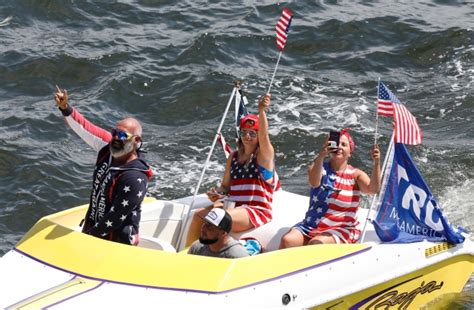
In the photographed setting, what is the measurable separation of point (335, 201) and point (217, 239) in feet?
4.18

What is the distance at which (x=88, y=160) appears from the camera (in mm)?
12320

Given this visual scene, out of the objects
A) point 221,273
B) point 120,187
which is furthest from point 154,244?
point 221,273

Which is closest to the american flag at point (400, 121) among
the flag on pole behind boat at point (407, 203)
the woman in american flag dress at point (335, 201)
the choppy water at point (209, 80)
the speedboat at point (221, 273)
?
the flag on pole behind boat at point (407, 203)

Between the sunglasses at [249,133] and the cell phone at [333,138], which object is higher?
the cell phone at [333,138]

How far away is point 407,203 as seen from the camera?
8430 mm

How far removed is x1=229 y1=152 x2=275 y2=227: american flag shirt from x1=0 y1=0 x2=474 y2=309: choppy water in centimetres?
267

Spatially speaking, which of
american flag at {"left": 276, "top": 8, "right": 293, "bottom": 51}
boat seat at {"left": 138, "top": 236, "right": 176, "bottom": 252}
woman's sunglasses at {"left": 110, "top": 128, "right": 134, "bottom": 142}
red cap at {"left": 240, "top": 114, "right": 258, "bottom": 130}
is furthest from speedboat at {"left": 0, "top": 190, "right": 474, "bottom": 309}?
american flag at {"left": 276, "top": 8, "right": 293, "bottom": 51}

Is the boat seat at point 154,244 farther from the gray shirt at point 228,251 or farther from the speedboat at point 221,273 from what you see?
the gray shirt at point 228,251

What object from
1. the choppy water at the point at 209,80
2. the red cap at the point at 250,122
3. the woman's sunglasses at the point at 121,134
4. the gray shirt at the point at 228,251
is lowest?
the choppy water at the point at 209,80

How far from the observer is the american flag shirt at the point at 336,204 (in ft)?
27.5

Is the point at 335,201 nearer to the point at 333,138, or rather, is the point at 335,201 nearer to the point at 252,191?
the point at 333,138

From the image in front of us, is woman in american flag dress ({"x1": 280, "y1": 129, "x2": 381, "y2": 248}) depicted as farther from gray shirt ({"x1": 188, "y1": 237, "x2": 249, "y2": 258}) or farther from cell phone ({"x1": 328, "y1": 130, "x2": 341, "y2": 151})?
gray shirt ({"x1": 188, "y1": 237, "x2": 249, "y2": 258})

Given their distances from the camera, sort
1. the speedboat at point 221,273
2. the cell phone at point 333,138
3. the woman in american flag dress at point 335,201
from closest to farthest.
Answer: the speedboat at point 221,273, the cell phone at point 333,138, the woman in american flag dress at point 335,201

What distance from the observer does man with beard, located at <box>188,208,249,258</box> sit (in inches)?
295
